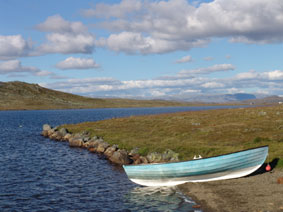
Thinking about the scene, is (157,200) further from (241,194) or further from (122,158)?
(122,158)

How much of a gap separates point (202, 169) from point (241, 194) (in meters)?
4.00

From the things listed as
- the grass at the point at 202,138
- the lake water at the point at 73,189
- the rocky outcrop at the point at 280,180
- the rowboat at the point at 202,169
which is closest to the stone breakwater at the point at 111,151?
the grass at the point at 202,138

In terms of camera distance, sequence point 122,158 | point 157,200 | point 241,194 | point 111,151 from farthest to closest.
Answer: point 111,151, point 122,158, point 157,200, point 241,194

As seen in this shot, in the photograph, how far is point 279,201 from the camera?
1839 cm

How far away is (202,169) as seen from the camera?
2391 cm

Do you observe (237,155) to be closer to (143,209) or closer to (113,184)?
(143,209)

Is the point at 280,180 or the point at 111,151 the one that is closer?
the point at 280,180

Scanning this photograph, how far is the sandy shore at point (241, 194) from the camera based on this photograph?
18.3 meters

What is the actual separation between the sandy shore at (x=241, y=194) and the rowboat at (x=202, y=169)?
2.00 ft

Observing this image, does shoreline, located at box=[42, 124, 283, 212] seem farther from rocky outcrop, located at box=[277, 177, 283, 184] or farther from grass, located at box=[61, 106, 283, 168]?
grass, located at box=[61, 106, 283, 168]

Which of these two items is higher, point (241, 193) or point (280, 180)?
point (280, 180)

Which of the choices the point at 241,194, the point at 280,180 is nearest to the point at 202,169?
the point at 241,194

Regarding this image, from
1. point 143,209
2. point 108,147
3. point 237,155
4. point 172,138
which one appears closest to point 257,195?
point 237,155

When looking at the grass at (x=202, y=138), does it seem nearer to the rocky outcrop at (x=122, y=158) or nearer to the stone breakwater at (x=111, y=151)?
the stone breakwater at (x=111, y=151)
